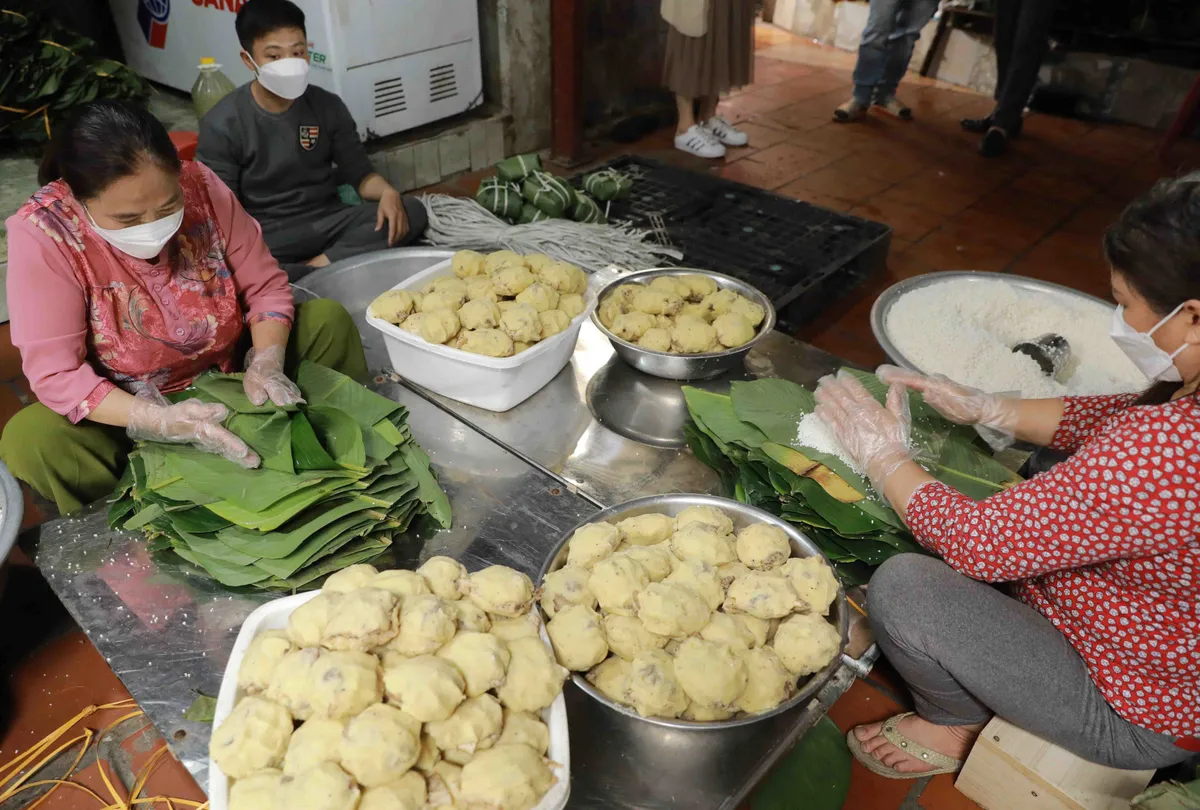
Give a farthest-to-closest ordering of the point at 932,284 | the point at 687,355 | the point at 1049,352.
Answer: the point at 932,284 < the point at 1049,352 < the point at 687,355

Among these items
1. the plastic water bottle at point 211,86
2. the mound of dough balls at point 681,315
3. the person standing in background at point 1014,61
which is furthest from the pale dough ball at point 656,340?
the person standing in background at point 1014,61

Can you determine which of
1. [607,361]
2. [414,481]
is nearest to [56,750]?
[414,481]

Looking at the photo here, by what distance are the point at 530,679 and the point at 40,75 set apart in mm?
4696

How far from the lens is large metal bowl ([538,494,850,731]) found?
1.28 m

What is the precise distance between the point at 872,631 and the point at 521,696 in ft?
3.01

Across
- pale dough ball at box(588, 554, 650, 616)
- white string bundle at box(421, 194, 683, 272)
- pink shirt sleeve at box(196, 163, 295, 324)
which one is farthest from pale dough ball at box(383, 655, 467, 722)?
white string bundle at box(421, 194, 683, 272)

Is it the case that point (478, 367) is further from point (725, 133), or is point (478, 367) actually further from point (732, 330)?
point (725, 133)

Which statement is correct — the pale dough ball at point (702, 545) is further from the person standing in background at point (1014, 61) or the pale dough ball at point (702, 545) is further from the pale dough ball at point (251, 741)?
the person standing in background at point (1014, 61)

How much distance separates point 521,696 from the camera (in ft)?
3.87

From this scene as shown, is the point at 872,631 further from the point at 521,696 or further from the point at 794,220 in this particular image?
the point at 794,220

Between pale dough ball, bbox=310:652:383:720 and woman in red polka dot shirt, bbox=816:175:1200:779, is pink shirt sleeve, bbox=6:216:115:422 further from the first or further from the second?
woman in red polka dot shirt, bbox=816:175:1200:779

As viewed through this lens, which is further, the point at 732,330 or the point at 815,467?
the point at 732,330

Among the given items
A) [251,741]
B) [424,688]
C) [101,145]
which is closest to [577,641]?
Result: [424,688]

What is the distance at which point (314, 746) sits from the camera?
3.43 ft
